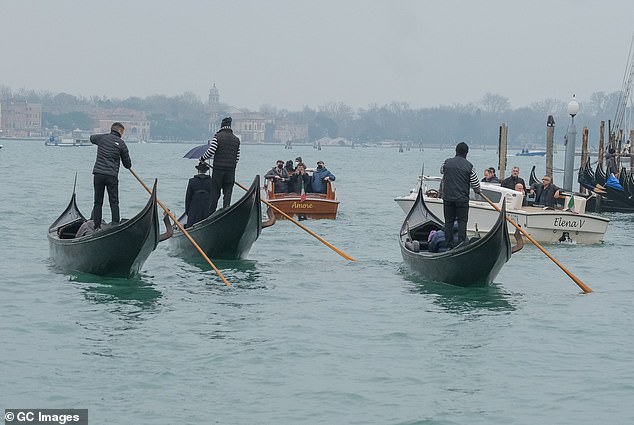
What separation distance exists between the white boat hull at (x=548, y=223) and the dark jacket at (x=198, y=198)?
4782 millimetres

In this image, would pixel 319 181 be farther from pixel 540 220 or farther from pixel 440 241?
pixel 440 241

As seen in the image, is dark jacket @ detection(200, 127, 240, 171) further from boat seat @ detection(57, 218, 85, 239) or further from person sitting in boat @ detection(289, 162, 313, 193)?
person sitting in boat @ detection(289, 162, 313, 193)

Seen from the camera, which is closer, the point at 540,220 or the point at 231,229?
the point at 231,229

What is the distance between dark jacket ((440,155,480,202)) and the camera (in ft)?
41.5

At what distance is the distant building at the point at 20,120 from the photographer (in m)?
182

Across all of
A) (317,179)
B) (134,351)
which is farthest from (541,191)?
(134,351)

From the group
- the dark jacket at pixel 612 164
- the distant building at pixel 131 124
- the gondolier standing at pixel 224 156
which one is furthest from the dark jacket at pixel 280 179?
the distant building at pixel 131 124

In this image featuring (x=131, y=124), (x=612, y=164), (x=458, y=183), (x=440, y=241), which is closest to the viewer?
(x=458, y=183)

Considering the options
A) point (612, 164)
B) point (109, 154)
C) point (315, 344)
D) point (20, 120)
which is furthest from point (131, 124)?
point (315, 344)

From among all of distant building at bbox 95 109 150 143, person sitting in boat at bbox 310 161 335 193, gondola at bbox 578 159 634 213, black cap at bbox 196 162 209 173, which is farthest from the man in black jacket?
distant building at bbox 95 109 150 143

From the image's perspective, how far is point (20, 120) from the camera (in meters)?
184

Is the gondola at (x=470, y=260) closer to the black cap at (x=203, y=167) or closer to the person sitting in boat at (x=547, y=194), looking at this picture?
the black cap at (x=203, y=167)

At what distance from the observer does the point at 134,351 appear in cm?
954

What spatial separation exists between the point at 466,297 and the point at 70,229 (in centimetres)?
525
